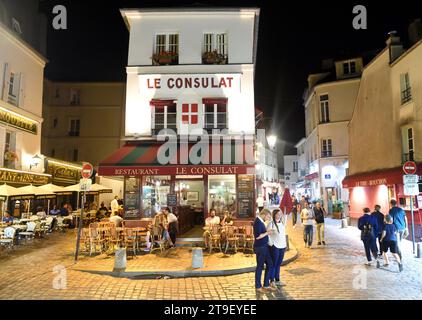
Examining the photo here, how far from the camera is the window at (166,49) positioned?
15.7 meters

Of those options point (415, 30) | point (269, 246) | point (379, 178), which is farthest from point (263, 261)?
point (415, 30)

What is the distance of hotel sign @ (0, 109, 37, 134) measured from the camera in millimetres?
17250

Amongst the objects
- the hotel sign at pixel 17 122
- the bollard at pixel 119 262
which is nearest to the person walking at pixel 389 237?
the bollard at pixel 119 262

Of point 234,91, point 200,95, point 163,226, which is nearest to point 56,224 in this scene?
point 163,226

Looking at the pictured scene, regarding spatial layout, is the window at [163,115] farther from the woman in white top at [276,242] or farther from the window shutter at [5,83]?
the woman in white top at [276,242]

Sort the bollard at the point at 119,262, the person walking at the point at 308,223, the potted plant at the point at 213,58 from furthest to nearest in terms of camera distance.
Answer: the potted plant at the point at 213,58, the person walking at the point at 308,223, the bollard at the point at 119,262

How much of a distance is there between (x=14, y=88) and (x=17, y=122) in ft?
6.64

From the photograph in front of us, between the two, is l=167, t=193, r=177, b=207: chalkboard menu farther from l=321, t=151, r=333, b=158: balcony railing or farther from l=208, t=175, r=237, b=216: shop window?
l=321, t=151, r=333, b=158: balcony railing

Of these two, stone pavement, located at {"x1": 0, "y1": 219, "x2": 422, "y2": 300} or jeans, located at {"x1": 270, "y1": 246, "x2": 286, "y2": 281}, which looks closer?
stone pavement, located at {"x1": 0, "y1": 219, "x2": 422, "y2": 300}

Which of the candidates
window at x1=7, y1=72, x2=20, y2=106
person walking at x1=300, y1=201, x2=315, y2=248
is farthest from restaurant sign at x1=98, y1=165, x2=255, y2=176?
window at x1=7, y1=72, x2=20, y2=106

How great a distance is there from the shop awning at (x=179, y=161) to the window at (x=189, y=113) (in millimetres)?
1366

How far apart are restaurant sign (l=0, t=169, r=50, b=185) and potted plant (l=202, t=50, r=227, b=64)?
11411 millimetres

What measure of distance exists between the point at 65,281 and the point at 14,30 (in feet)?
55.4
